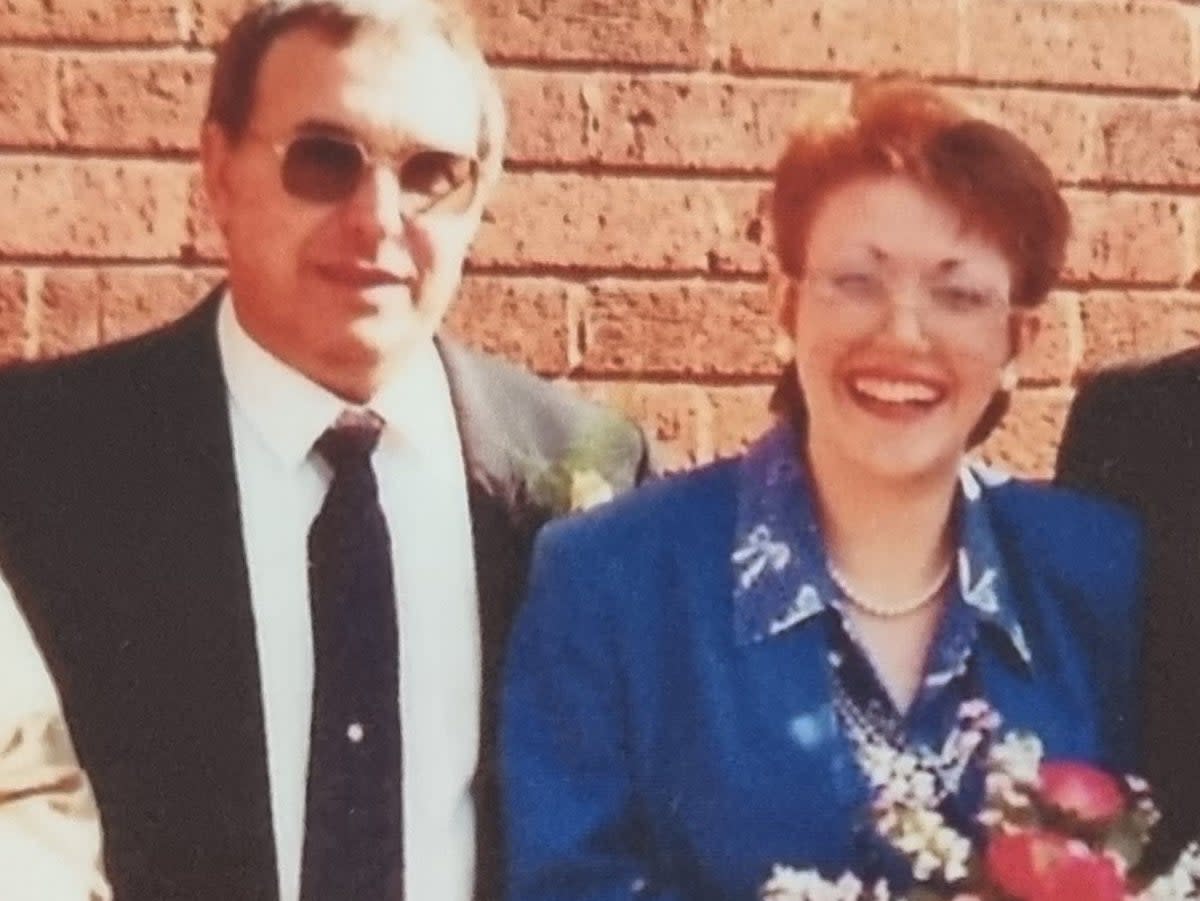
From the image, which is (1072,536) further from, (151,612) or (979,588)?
(151,612)

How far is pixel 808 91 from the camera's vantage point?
194 centimetres

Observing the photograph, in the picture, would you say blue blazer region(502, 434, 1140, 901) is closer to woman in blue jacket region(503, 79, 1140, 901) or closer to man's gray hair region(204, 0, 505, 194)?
woman in blue jacket region(503, 79, 1140, 901)

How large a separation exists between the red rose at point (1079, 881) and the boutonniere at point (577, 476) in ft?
1.68

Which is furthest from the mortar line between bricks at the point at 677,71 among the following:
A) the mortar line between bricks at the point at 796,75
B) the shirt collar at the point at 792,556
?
the shirt collar at the point at 792,556

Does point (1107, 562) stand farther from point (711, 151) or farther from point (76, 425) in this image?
point (76, 425)

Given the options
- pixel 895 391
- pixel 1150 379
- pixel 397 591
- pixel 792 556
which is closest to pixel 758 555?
pixel 792 556

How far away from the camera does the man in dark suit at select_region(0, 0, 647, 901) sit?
152 centimetres

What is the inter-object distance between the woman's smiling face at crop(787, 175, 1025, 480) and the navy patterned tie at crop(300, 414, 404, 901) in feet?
1.24

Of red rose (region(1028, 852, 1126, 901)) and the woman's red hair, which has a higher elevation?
the woman's red hair

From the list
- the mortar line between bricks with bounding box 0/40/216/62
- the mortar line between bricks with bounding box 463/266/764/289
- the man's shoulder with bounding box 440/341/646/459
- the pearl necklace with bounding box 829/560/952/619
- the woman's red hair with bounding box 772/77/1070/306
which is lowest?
the pearl necklace with bounding box 829/560/952/619

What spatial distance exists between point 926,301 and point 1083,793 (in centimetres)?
36

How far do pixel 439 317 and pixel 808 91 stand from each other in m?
0.52

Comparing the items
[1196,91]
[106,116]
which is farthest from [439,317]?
[1196,91]

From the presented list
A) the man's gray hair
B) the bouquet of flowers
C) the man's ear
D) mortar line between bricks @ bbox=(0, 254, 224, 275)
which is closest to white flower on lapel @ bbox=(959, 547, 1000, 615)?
the bouquet of flowers
